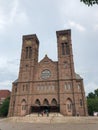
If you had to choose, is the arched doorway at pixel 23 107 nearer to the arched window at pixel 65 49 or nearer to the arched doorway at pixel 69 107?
the arched doorway at pixel 69 107

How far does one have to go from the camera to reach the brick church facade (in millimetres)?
40562

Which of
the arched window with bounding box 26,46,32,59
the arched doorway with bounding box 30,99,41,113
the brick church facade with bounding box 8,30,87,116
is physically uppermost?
the arched window with bounding box 26,46,32,59

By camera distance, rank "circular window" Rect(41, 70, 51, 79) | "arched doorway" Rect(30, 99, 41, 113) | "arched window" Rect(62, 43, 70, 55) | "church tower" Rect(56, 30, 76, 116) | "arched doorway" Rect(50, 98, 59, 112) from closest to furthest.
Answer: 1. "church tower" Rect(56, 30, 76, 116)
2. "arched doorway" Rect(50, 98, 59, 112)
3. "arched doorway" Rect(30, 99, 41, 113)
4. "circular window" Rect(41, 70, 51, 79)
5. "arched window" Rect(62, 43, 70, 55)

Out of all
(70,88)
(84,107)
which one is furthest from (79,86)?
(84,107)

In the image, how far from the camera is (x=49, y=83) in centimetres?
4394

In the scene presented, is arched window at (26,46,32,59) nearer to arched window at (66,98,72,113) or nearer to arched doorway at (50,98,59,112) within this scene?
arched doorway at (50,98,59,112)

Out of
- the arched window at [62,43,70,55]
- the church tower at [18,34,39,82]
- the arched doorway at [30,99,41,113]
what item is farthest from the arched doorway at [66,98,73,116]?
the arched window at [62,43,70,55]

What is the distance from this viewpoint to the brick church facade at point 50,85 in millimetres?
40562

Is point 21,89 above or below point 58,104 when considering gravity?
above

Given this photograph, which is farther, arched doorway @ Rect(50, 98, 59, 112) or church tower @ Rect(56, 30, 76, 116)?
arched doorway @ Rect(50, 98, 59, 112)

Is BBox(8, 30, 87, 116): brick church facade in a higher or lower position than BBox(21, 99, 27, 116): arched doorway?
higher

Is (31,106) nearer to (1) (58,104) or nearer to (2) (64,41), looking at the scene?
(1) (58,104)

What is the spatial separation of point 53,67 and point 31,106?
12490 millimetres

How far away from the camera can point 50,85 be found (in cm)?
4369
